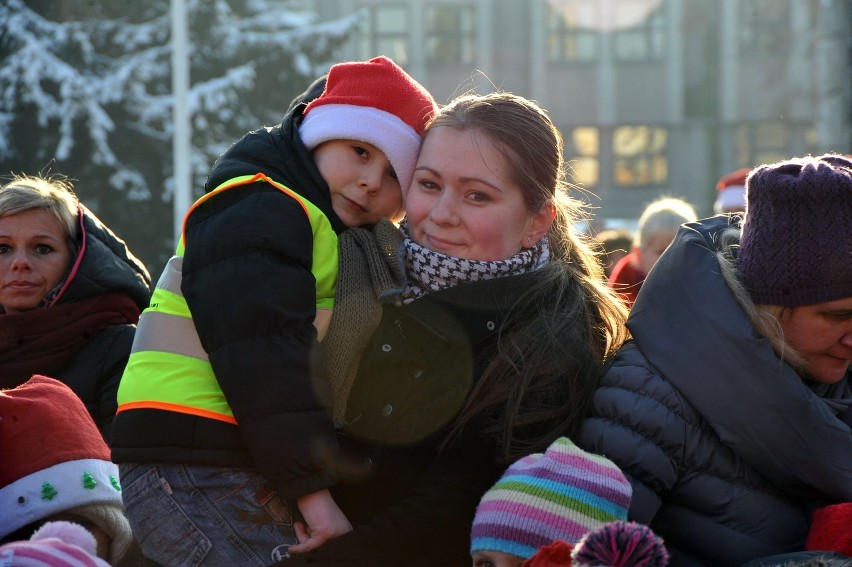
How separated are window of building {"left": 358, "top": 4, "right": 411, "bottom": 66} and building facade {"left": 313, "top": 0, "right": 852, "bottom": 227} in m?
0.03

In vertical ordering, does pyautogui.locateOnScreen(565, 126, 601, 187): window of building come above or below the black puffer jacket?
below

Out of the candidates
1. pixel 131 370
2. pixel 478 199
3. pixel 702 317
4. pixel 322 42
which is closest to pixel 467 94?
pixel 478 199

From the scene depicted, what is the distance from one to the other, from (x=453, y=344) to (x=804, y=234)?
89 cm

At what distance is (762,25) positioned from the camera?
109 feet

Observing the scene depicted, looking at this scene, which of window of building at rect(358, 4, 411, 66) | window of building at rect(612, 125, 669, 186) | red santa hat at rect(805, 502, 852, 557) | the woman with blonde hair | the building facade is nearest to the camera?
red santa hat at rect(805, 502, 852, 557)

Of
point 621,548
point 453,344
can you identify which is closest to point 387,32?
point 453,344

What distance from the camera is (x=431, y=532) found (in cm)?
274

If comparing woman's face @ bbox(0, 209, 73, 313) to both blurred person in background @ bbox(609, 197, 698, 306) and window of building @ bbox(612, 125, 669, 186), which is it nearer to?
blurred person in background @ bbox(609, 197, 698, 306)

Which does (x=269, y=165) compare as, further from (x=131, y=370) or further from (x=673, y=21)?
(x=673, y=21)

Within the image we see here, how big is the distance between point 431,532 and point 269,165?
3.40ft

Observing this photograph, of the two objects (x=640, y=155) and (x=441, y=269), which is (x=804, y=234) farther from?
(x=640, y=155)

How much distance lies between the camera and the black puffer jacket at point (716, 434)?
270 cm

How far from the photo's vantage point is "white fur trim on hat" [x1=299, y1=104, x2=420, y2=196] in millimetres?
3066

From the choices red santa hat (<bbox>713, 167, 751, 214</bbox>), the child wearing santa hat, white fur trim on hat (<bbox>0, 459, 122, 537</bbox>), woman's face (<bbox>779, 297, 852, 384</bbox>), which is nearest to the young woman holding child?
the child wearing santa hat
